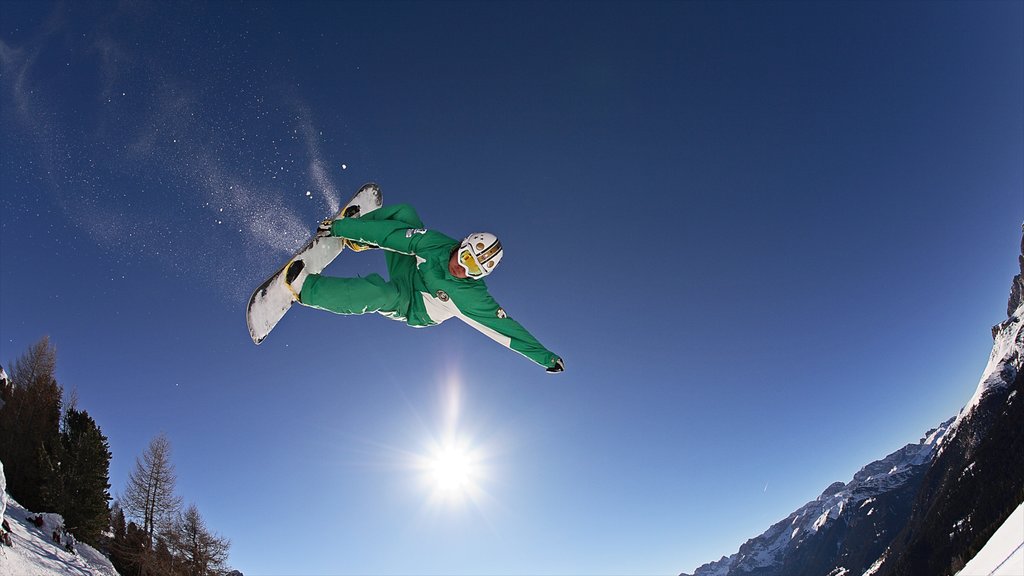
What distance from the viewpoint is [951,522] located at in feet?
392

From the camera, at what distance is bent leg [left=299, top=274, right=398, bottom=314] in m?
7.31

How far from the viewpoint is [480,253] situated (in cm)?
663

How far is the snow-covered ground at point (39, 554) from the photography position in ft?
43.5

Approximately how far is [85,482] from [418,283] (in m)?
35.6

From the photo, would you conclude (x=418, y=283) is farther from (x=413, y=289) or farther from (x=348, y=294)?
(x=348, y=294)

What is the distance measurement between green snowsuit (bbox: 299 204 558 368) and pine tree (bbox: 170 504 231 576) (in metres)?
32.7

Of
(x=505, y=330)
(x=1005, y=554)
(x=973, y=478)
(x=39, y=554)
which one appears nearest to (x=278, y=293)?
(x=505, y=330)

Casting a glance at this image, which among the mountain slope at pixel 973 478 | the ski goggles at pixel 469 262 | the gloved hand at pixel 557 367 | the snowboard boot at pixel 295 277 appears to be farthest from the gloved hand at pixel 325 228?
the mountain slope at pixel 973 478

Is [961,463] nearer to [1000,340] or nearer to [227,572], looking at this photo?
[1000,340]

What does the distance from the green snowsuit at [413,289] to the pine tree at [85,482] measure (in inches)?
1289

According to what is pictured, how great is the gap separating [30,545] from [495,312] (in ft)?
64.6

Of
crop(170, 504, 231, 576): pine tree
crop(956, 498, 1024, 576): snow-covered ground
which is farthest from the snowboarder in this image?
crop(170, 504, 231, 576): pine tree

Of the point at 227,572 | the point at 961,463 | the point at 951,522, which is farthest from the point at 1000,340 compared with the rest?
the point at 227,572

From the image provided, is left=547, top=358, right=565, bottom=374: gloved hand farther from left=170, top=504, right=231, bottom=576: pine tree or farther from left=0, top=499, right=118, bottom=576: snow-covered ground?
left=170, top=504, right=231, bottom=576: pine tree
